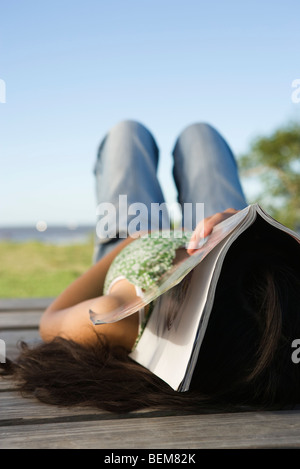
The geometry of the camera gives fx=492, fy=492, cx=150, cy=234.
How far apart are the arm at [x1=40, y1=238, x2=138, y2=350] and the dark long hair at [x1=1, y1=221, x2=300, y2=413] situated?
0.18m

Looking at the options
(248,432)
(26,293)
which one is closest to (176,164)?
(248,432)

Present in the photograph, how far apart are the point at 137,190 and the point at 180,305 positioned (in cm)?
98

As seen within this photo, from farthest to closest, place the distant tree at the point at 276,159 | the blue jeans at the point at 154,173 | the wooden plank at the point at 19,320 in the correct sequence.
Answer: the distant tree at the point at 276,159
the blue jeans at the point at 154,173
the wooden plank at the point at 19,320

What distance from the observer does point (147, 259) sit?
1.24m

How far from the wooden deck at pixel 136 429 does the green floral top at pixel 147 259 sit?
40 cm

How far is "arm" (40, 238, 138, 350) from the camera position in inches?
41.0

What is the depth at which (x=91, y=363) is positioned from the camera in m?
0.98

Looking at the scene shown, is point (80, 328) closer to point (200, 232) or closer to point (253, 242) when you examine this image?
point (200, 232)

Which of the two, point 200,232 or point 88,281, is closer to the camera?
point 200,232

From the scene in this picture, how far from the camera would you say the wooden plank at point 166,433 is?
2.25 feet

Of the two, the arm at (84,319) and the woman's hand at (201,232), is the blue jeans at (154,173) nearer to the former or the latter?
the arm at (84,319)

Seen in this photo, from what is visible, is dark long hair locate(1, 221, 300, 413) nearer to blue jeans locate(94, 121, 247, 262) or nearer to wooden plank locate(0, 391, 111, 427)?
wooden plank locate(0, 391, 111, 427)

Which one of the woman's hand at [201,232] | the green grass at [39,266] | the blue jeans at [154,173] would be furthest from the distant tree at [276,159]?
the woman's hand at [201,232]

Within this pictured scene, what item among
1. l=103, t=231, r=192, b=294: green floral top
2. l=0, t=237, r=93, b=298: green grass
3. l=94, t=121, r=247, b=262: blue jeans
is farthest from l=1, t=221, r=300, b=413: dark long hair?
l=0, t=237, r=93, b=298: green grass
